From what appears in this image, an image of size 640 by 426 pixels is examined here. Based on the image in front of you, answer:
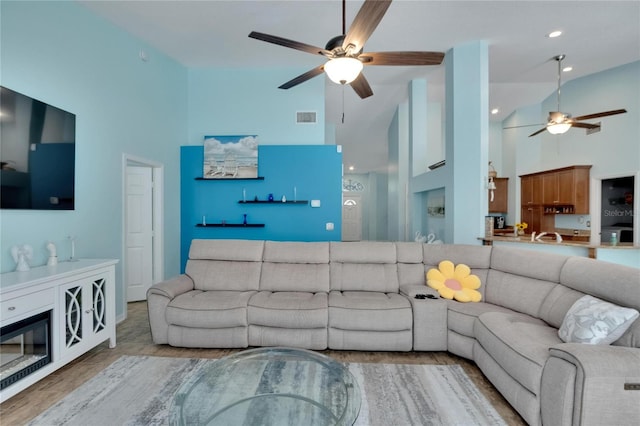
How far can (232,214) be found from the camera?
14.9 ft

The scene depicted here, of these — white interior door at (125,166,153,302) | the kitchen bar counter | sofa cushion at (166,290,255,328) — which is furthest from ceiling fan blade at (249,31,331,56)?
the kitchen bar counter

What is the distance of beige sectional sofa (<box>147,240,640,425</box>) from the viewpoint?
1.39m

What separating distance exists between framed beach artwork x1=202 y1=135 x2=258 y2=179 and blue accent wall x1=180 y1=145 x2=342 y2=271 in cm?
10

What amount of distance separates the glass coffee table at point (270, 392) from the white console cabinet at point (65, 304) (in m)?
1.30

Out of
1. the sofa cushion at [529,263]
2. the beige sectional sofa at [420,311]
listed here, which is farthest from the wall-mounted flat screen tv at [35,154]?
the sofa cushion at [529,263]

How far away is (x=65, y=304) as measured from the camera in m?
2.15

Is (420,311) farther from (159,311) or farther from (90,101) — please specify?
(90,101)

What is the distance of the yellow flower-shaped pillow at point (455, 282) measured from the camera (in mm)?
2658

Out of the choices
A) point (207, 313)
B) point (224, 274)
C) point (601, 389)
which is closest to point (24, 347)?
point (207, 313)

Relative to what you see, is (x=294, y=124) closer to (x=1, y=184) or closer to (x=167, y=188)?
(x=167, y=188)

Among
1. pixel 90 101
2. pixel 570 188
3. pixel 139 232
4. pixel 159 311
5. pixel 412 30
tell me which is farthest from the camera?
pixel 570 188

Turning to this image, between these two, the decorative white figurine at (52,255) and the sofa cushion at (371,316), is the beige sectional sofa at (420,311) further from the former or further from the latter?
the decorative white figurine at (52,255)

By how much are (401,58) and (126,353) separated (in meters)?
3.53

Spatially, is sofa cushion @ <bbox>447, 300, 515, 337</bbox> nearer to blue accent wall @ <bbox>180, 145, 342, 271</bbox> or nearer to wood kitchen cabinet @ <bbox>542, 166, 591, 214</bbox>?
blue accent wall @ <bbox>180, 145, 342, 271</bbox>
